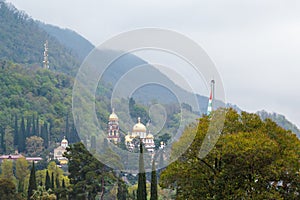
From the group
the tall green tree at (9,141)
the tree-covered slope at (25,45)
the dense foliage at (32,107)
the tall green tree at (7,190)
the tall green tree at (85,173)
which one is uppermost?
the tree-covered slope at (25,45)

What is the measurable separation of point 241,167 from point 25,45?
151 meters

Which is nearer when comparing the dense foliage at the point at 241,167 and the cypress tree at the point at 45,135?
the dense foliage at the point at 241,167

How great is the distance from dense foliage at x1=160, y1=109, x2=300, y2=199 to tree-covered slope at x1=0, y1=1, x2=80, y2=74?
13790 centimetres

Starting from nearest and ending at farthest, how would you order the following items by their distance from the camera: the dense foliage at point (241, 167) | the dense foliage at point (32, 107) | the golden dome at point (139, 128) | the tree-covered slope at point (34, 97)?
1. the dense foliage at point (241, 167)
2. the golden dome at point (139, 128)
3. the dense foliage at point (32, 107)
4. the tree-covered slope at point (34, 97)

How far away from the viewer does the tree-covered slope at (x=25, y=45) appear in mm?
162625

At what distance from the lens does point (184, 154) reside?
920 inches

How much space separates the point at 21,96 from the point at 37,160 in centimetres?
3255

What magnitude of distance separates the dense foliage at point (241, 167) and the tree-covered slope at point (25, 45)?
137897mm

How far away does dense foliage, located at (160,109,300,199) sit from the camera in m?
22.0

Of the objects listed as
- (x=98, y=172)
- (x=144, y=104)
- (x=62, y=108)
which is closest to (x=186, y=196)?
(x=98, y=172)

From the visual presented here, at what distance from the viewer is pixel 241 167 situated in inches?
882

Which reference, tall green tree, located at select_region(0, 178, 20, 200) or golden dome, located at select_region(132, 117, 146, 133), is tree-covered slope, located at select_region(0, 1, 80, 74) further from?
golden dome, located at select_region(132, 117, 146, 133)

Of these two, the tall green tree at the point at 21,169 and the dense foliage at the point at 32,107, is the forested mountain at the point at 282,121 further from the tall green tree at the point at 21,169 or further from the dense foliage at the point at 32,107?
the tall green tree at the point at 21,169

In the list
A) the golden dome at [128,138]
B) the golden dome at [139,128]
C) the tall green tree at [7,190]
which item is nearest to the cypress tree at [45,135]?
the tall green tree at [7,190]
